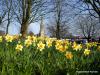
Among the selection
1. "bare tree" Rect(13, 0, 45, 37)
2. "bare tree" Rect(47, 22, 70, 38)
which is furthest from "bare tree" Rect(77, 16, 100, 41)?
"bare tree" Rect(13, 0, 45, 37)

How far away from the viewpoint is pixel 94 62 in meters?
5.02

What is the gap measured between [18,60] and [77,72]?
1.17 m

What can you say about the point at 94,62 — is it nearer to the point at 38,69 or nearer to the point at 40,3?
the point at 38,69

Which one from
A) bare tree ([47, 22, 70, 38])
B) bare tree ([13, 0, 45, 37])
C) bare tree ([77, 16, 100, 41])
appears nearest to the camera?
bare tree ([13, 0, 45, 37])

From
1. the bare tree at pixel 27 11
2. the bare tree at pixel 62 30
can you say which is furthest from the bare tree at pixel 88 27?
the bare tree at pixel 27 11

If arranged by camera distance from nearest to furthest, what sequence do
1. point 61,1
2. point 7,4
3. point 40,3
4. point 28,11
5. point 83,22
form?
point 28,11, point 40,3, point 7,4, point 61,1, point 83,22

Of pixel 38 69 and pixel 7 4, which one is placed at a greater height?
pixel 7 4

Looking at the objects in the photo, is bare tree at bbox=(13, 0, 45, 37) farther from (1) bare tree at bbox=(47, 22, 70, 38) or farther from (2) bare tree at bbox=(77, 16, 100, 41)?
(2) bare tree at bbox=(77, 16, 100, 41)

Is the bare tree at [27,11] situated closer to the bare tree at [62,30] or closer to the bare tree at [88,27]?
the bare tree at [62,30]

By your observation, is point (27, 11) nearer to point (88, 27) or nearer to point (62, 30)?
point (62, 30)

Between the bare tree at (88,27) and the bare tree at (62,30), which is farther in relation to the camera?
the bare tree at (88,27)

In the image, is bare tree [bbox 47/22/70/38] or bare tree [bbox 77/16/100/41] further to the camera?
bare tree [bbox 77/16/100/41]

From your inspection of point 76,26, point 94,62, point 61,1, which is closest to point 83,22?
point 76,26

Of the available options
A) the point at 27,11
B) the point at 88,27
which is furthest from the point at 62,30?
the point at 27,11
